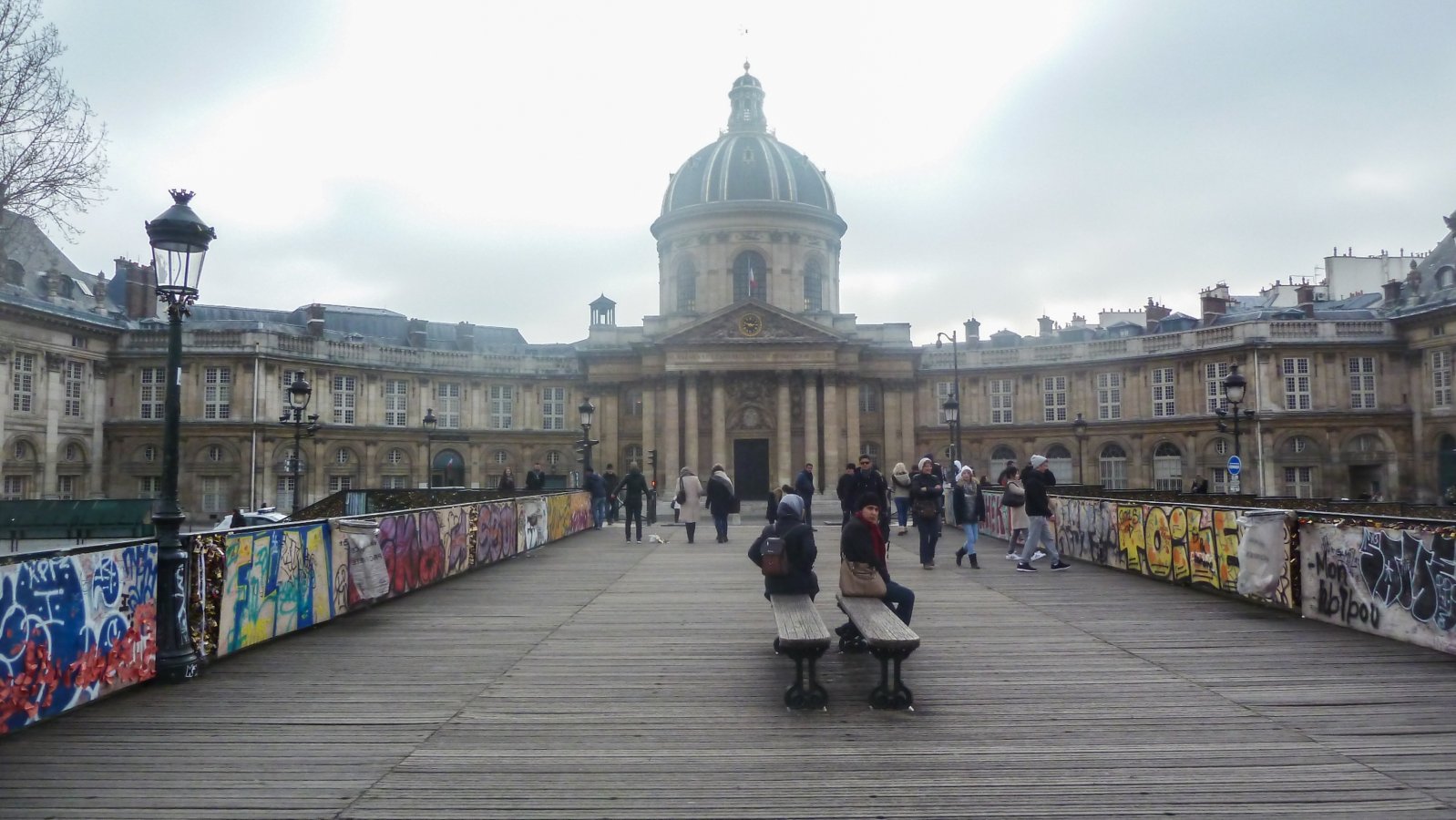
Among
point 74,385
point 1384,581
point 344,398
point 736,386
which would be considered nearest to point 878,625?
point 1384,581

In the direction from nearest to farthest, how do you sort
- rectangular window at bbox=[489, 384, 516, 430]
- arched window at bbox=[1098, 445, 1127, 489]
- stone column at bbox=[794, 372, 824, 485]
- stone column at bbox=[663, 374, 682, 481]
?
stone column at bbox=[663, 374, 682, 481] → stone column at bbox=[794, 372, 824, 485] → arched window at bbox=[1098, 445, 1127, 489] → rectangular window at bbox=[489, 384, 516, 430]

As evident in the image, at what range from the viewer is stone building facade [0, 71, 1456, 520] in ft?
178

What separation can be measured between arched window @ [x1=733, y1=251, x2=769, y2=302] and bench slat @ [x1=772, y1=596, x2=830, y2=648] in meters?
56.4

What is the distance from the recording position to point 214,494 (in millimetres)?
56500

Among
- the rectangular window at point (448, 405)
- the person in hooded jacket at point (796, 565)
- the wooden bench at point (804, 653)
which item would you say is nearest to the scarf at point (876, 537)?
the person in hooded jacket at point (796, 565)

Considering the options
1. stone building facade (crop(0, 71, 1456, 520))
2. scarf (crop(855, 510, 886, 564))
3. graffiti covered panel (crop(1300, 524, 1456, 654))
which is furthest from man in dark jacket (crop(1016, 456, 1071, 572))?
stone building facade (crop(0, 71, 1456, 520))

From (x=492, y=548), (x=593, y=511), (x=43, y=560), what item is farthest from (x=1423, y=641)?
(x=593, y=511)

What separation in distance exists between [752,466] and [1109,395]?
72.7ft

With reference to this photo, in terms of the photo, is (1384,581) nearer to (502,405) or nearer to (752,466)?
(752,466)

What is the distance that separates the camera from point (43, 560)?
8.28 metres

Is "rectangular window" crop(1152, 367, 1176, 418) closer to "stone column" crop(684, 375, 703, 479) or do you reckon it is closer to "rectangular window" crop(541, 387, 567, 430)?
"stone column" crop(684, 375, 703, 479)

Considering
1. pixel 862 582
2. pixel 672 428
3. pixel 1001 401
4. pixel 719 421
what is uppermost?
pixel 1001 401

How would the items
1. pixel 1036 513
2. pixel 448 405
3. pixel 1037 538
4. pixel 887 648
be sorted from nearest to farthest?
pixel 887 648, pixel 1036 513, pixel 1037 538, pixel 448 405

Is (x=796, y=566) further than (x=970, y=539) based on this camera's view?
No
